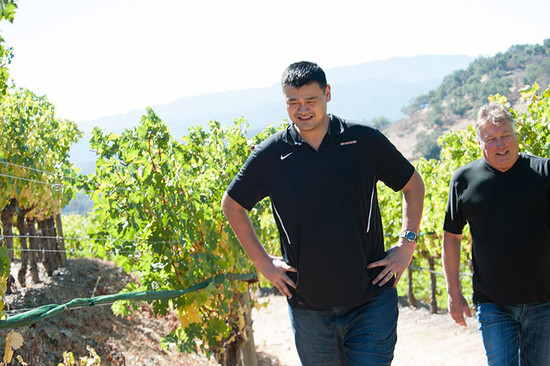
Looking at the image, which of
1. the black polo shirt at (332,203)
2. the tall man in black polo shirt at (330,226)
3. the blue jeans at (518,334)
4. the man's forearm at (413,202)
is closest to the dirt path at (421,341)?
the blue jeans at (518,334)

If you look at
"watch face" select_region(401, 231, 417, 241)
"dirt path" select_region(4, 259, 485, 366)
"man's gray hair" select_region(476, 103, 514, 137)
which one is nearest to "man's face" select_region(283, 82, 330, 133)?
"watch face" select_region(401, 231, 417, 241)

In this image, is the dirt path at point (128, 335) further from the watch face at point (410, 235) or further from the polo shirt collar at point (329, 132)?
the watch face at point (410, 235)

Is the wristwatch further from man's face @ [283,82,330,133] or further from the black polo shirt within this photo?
man's face @ [283,82,330,133]

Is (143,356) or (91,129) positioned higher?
(91,129)

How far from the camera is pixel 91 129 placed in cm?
487

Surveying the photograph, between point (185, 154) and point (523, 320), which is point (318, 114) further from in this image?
point (185, 154)

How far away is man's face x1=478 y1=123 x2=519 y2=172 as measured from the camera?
9.44 ft

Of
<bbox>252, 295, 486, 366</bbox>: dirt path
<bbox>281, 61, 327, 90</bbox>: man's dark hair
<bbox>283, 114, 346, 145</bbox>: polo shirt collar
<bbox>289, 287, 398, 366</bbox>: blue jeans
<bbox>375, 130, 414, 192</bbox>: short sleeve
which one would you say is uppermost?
<bbox>281, 61, 327, 90</bbox>: man's dark hair

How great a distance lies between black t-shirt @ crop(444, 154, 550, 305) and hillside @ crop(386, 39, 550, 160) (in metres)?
95.9

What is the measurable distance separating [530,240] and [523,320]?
37 cm

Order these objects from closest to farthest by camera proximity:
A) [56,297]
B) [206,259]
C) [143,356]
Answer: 1. [206,259]
2. [143,356]
3. [56,297]

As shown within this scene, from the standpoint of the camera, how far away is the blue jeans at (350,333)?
2.48 metres

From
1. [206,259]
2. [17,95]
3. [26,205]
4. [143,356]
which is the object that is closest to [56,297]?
[26,205]

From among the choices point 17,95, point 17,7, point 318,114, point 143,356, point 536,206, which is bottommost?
point 143,356
